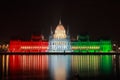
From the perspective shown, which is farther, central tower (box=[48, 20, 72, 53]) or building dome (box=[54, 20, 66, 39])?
building dome (box=[54, 20, 66, 39])

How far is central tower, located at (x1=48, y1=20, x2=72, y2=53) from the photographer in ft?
475

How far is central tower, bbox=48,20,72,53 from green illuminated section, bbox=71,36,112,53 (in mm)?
2352

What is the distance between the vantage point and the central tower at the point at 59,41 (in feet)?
475

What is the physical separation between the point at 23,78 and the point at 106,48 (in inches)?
3840

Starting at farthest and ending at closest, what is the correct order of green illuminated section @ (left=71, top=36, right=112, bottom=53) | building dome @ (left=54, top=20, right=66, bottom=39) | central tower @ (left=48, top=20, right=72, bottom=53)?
building dome @ (left=54, top=20, right=66, bottom=39)
central tower @ (left=48, top=20, right=72, bottom=53)
green illuminated section @ (left=71, top=36, right=112, bottom=53)

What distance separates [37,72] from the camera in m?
55.8

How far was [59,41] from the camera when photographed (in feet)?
490

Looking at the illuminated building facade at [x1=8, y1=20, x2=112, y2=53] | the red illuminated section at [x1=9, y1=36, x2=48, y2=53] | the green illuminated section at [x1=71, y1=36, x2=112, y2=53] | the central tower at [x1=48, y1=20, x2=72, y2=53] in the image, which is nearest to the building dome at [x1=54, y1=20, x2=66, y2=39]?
the central tower at [x1=48, y1=20, x2=72, y2=53]

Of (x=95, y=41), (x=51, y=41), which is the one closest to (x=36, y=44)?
(x=51, y=41)

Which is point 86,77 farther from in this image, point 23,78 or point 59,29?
point 59,29

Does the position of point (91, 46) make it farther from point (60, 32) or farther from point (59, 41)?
point (60, 32)

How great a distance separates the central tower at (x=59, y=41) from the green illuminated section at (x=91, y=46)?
235cm

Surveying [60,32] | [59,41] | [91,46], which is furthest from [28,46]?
[91,46]

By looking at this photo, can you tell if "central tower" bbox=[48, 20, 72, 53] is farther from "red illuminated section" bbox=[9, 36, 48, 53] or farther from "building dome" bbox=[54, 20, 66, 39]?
"red illuminated section" bbox=[9, 36, 48, 53]
